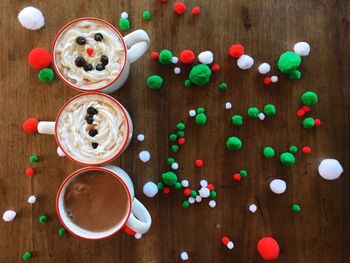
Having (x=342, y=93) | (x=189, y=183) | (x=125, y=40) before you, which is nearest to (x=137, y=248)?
(x=189, y=183)

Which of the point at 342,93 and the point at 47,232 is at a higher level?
the point at 342,93

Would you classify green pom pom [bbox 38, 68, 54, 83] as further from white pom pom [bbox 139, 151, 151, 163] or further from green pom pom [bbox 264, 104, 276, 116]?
green pom pom [bbox 264, 104, 276, 116]

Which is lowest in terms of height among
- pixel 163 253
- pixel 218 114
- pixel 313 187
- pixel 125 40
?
pixel 163 253

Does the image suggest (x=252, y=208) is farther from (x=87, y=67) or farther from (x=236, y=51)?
(x=87, y=67)

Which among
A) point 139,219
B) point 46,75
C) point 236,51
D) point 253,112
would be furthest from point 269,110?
point 46,75

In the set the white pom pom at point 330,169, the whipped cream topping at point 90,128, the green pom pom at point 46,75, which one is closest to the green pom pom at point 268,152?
the white pom pom at point 330,169

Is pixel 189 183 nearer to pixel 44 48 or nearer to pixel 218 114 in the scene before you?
pixel 218 114

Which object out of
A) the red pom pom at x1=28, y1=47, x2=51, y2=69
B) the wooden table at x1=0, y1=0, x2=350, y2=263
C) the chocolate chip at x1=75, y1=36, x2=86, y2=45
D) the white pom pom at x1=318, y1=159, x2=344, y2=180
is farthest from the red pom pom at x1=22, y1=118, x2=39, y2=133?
the white pom pom at x1=318, y1=159, x2=344, y2=180
